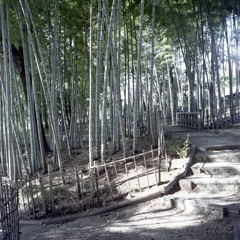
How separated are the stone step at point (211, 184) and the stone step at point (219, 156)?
0.58 metres

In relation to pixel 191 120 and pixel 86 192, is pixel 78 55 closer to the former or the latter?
pixel 191 120

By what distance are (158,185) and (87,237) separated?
1.34 metres

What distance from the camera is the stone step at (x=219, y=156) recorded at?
156 inches

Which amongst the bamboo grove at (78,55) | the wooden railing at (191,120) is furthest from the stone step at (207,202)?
the wooden railing at (191,120)

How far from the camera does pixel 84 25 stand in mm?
6137

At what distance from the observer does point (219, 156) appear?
407cm

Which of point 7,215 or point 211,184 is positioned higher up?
point 7,215

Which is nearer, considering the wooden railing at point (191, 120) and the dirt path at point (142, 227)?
the dirt path at point (142, 227)

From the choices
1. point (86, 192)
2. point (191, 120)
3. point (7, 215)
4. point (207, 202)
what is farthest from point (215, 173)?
point (191, 120)

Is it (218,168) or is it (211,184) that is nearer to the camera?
(211,184)

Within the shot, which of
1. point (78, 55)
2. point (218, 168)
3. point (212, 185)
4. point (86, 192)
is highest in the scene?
point (78, 55)

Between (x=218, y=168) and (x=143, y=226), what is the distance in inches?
56.9

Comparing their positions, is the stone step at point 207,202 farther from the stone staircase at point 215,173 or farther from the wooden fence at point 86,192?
the wooden fence at point 86,192

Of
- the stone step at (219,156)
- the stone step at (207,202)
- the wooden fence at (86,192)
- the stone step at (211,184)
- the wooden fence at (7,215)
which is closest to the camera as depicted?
the wooden fence at (7,215)
